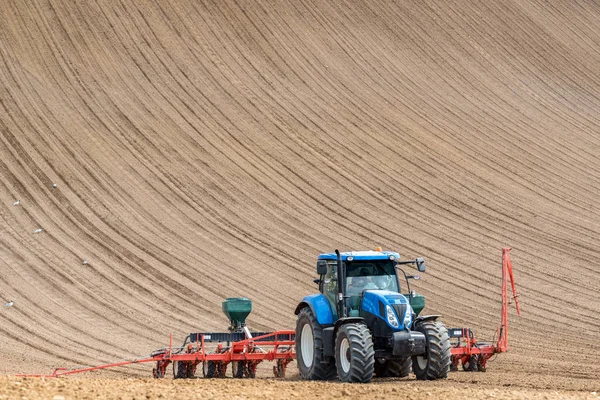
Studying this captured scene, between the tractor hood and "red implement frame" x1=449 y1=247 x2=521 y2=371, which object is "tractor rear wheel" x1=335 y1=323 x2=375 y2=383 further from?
"red implement frame" x1=449 y1=247 x2=521 y2=371

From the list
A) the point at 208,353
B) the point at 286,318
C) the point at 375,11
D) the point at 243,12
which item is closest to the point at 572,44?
the point at 375,11

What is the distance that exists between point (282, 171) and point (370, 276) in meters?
15.1

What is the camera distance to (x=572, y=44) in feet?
133

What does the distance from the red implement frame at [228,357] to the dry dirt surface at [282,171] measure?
1.29 meters

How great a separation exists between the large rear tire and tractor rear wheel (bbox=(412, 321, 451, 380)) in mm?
1296

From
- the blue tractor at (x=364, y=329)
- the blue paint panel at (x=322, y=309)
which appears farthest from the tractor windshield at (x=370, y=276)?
the blue paint panel at (x=322, y=309)

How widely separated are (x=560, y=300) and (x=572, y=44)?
2136cm

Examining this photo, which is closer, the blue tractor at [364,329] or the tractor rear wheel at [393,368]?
the blue tractor at [364,329]

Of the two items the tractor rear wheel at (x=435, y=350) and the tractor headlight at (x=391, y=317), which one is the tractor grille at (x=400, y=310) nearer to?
the tractor headlight at (x=391, y=317)

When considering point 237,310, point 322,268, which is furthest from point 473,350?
point 237,310

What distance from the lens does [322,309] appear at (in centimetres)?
1337

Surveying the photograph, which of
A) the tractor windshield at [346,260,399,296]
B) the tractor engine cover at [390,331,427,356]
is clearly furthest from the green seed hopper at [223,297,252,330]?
the tractor engine cover at [390,331,427,356]

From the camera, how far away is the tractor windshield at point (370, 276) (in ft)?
43.5

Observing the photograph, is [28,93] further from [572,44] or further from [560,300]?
[572,44]
